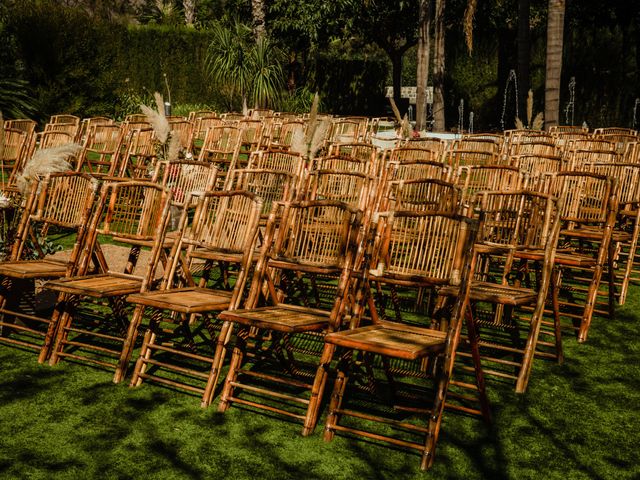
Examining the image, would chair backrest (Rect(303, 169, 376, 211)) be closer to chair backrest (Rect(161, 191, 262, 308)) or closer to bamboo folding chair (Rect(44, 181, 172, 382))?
chair backrest (Rect(161, 191, 262, 308))

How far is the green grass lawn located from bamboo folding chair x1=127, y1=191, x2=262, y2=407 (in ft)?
0.57

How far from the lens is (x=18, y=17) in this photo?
1933 centimetres

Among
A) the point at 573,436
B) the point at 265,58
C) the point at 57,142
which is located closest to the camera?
the point at 573,436

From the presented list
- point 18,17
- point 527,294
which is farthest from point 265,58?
point 527,294

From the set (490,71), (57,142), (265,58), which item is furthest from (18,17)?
(490,71)

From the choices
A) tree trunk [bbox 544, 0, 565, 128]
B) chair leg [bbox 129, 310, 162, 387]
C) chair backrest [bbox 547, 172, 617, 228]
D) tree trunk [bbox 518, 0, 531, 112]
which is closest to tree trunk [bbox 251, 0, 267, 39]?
tree trunk [bbox 518, 0, 531, 112]

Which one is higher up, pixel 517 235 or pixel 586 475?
pixel 517 235

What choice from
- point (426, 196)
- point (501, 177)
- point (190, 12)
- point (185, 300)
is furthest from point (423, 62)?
point (190, 12)

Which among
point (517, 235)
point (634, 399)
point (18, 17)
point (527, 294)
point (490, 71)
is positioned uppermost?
point (490, 71)

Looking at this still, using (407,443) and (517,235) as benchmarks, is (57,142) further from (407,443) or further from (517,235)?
(407,443)

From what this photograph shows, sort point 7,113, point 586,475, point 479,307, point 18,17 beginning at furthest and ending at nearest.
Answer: point 18,17
point 7,113
point 479,307
point 586,475

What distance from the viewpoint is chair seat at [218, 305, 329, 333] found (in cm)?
421

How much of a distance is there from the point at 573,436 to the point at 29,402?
277cm

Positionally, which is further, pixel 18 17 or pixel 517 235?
pixel 18 17
